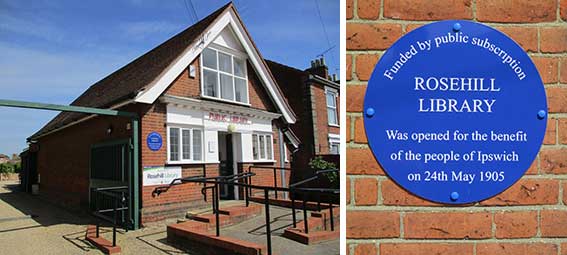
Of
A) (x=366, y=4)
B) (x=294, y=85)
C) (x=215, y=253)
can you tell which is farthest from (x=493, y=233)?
(x=215, y=253)

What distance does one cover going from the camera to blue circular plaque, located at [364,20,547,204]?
747 mm

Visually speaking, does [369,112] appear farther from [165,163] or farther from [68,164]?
[165,163]

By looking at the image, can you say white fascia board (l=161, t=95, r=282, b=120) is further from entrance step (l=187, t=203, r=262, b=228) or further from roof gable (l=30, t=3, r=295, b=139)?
entrance step (l=187, t=203, r=262, b=228)

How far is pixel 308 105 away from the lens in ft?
7.55

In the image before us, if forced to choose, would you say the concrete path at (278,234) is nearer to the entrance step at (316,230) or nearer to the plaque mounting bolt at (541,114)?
the entrance step at (316,230)

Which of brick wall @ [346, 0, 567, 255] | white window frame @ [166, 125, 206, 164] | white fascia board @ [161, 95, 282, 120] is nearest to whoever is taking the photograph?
brick wall @ [346, 0, 567, 255]

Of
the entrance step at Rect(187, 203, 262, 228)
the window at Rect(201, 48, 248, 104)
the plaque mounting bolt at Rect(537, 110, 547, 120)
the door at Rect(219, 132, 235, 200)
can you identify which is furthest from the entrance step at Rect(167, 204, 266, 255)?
the plaque mounting bolt at Rect(537, 110, 547, 120)

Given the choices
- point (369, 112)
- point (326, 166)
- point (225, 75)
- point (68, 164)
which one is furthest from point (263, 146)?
point (369, 112)

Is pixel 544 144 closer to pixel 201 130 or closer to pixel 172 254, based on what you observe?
pixel 172 254

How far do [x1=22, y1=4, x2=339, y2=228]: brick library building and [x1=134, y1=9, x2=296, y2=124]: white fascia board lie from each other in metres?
0.01

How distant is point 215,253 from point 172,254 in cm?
27

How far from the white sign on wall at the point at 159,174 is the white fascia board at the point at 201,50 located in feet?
2.30

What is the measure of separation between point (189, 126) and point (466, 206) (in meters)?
3.24

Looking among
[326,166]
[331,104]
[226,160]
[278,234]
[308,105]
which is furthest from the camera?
[226,160]
